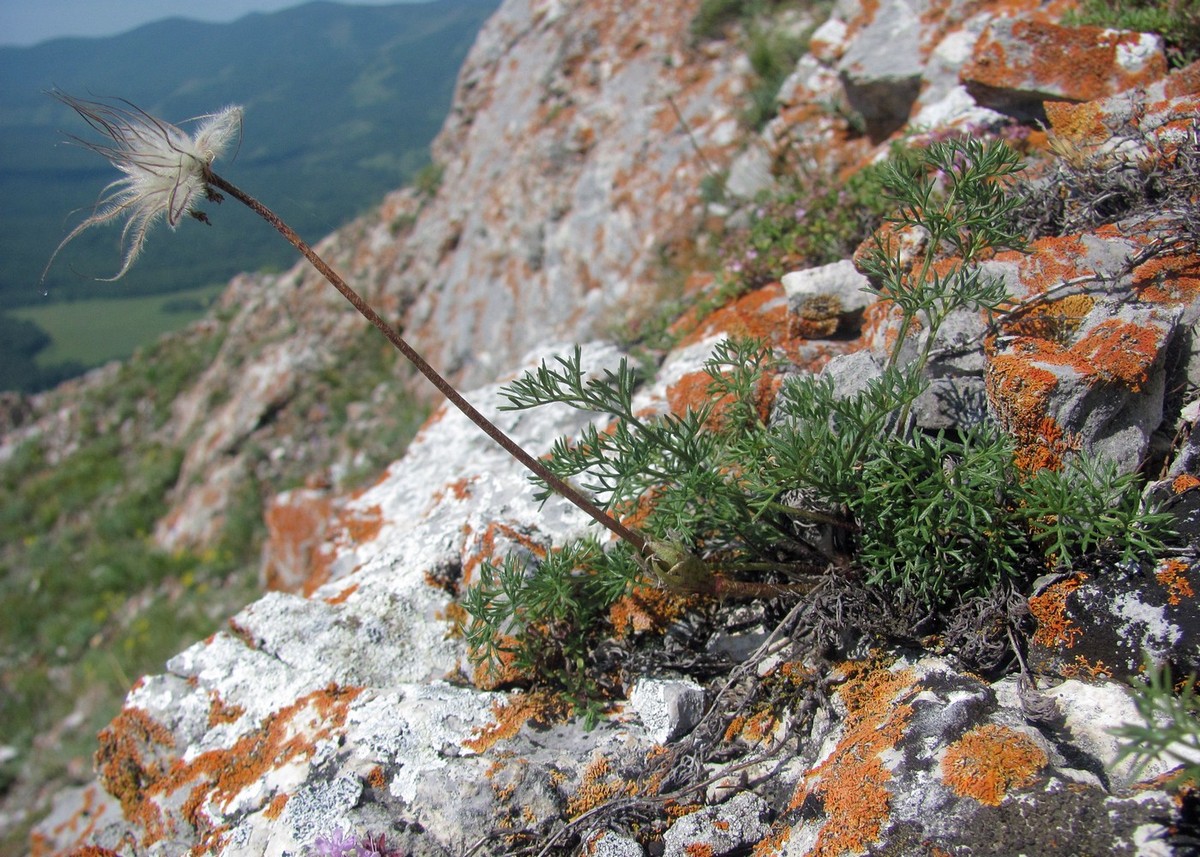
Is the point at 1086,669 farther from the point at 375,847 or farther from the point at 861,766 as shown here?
the point at 375,847

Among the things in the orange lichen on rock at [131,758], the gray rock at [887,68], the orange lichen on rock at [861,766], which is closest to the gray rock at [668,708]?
the orange lichen on rock at [861,766]

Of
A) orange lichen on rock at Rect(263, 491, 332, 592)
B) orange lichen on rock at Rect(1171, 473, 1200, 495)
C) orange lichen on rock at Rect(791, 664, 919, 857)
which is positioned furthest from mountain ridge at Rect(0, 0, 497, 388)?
orange lichen on rock at Rect(263, 491, 332, 592)

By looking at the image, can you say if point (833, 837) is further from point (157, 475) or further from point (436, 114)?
point (436, 114)

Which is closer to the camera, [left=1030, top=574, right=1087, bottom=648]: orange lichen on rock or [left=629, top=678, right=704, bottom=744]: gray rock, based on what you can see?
[left=1030, top=574, right=1087, bottom=648]: orange lichen on rock

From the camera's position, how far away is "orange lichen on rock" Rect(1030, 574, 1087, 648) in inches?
Answer: 95.0

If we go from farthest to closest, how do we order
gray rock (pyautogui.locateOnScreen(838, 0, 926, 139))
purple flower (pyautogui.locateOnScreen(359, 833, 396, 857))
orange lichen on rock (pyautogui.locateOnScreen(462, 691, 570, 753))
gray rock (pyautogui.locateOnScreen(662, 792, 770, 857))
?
gray rock (pyautogui.locateOnScreen(838, 0, 926, 139)) < orange lichen on rock (pyautogui.locateOnScreen(462, 691, 570, 753)) < purple flower (pyautogui.locateOnScreen(359, 833, 396, 857)) < gray rock (pyautogui.locateOnScreen(662, 792, 770, 857))

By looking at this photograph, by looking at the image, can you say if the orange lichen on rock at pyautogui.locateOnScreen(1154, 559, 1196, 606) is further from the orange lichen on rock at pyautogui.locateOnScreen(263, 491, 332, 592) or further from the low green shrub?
the orange lichen on rock at pyautogui.locateOnScreen(263, 491, 332, 592)

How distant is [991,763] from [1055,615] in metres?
0.61

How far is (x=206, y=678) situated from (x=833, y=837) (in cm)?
272

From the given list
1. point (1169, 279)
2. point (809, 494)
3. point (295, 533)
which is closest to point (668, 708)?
point (809, 494)

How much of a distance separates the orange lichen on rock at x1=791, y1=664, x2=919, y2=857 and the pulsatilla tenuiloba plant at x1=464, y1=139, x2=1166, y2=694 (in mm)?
319

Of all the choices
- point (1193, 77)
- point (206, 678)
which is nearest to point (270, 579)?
point (206, 678)

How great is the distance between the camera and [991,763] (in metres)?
2.11

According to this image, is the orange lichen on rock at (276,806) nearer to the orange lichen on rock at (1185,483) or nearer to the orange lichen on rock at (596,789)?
the orange lichen on rock at (596,789)
